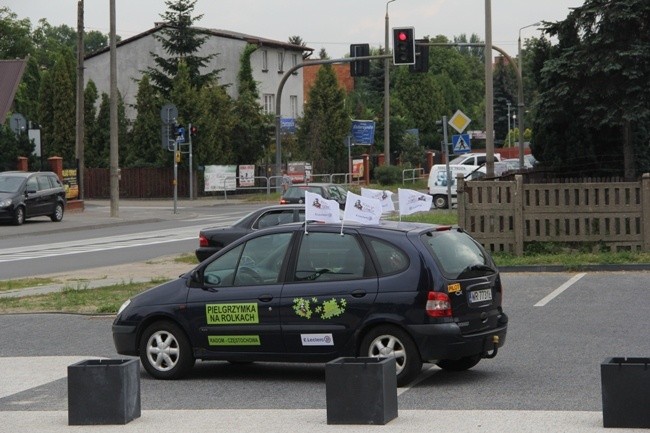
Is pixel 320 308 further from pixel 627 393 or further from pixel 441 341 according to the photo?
pixel 627 393

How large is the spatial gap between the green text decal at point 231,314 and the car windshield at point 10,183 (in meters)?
31.9

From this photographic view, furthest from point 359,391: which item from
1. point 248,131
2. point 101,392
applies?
point 248,131

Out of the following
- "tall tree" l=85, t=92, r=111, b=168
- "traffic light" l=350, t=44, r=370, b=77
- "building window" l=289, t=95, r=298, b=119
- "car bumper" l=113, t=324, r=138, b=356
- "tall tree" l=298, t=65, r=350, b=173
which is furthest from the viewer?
"building window" l=289, t=95, r=298, b=119

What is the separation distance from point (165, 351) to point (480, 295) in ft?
9.96

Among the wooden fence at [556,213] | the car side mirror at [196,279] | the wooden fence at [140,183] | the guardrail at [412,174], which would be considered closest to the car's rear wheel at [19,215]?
the wooden fence at [140,183]

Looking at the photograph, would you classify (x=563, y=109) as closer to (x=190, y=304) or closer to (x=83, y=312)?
(x=83, y=312)

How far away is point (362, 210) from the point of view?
1223 cm

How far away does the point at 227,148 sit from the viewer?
223 feet

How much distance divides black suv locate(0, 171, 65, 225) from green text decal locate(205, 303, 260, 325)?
31142 millimetres

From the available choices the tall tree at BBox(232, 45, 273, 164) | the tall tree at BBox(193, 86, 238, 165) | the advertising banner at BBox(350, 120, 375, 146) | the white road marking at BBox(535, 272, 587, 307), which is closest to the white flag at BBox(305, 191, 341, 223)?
the white road marking at BBox(535, 272, 587, 307)

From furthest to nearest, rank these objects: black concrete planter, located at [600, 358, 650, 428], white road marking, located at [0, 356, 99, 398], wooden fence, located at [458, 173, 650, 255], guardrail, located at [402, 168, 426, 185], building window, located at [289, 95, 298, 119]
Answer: building window, located at [289, 95, 298, 119]
guardrail, located at [402, 168, 426, 185]
wooden fence, located at [458, 173, 650, 255]
white road marking, located at [0, 356, 99, 398]
black concrete planter, located at [600, 358, 650, 428]

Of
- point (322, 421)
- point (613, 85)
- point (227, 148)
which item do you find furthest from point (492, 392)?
point (227, 148)

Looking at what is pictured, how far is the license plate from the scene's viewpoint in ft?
38.4

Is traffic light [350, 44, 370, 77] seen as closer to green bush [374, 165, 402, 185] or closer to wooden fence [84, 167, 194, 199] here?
wooden fence [84, 167, 194, 199]
